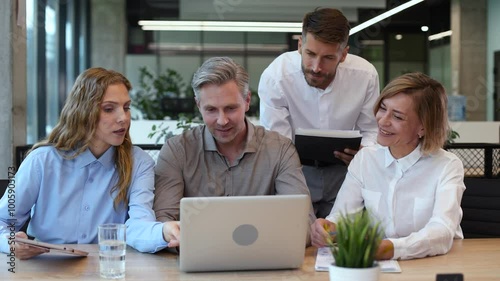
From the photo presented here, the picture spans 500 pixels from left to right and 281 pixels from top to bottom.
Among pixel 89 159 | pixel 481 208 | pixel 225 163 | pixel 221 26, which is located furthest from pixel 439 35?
pixel 89 159

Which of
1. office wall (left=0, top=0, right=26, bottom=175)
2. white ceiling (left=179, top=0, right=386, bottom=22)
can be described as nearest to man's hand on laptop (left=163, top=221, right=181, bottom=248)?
office wall (left=0, top=0, right=26, bottom=175)

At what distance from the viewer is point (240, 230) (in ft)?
5.65

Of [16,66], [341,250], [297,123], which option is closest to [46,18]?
[16,66]

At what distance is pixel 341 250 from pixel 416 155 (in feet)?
3.03

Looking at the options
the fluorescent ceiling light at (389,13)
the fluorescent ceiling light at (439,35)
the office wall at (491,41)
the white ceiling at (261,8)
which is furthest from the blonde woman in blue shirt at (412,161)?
the fluorescent ceiling light at (439,35)

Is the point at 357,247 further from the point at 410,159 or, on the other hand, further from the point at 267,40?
the point at 267,40

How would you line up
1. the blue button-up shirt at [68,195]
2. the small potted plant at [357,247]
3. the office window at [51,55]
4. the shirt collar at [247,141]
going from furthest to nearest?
1. the office window at [51,55]
2. the shirt collar at [247,141]
3. the blue button-up shirt at [68,195]
4. the small potted plant at [357,247]

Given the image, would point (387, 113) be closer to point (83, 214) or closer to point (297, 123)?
point (297, 123)

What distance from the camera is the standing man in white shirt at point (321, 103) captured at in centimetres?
296

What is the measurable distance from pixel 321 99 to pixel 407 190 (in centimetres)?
84

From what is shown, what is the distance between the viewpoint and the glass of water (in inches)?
70.2

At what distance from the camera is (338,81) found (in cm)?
303

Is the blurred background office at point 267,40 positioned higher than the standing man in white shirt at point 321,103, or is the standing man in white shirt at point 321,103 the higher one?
the blurred background office at point 267,40

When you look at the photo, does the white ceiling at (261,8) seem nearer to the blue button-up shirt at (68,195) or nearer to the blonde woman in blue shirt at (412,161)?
the blonde woman in blue shirt at (412,161)
